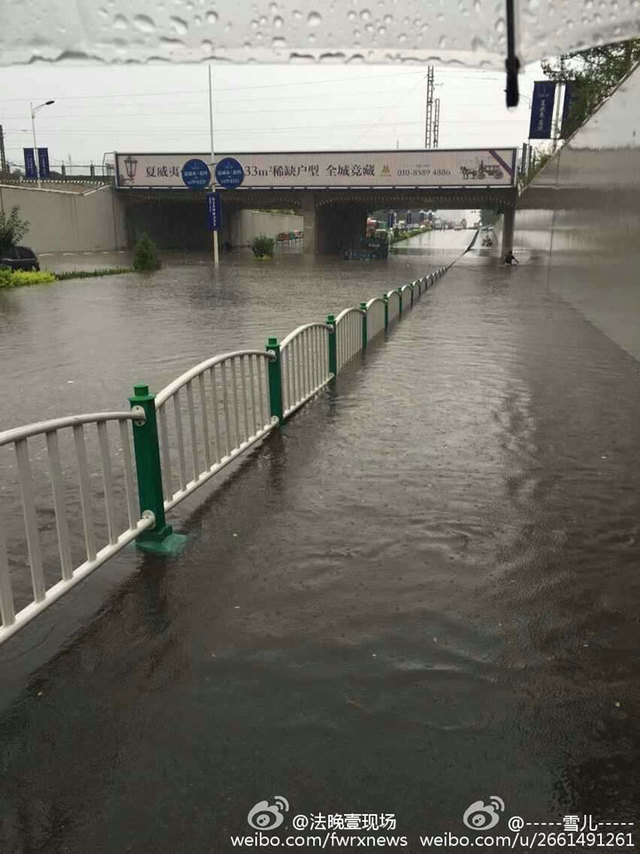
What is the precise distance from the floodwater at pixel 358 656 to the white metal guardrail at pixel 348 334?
2.81 m

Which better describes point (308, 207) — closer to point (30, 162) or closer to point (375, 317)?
point (30, 162)

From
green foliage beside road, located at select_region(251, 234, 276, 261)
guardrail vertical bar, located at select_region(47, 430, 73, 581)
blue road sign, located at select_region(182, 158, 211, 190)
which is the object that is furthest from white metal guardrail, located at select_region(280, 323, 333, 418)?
green foliage beside road, located at select_region(251, 234, 276, 261)

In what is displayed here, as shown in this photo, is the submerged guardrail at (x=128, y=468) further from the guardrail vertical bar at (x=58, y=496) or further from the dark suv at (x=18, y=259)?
the dark suv at (x=18, y=259)

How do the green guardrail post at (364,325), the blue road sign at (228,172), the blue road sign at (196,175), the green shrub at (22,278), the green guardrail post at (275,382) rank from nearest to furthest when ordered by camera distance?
1. the green guardrail post at (275,382)
2. the green guardrail post at (364,325)
3. the green shrub at (22,278)
4. the blue road sign at (196,175)
5. the blue road sign at (228,172)

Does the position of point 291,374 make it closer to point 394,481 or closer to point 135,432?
point 394,481

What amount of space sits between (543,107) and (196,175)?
17.0 metres

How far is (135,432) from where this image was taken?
3822 mm

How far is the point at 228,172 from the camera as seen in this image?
108ft

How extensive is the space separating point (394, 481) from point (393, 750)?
2765mm

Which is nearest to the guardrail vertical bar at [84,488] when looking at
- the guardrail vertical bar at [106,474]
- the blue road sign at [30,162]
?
the guardrail vertical bar at [106,474]

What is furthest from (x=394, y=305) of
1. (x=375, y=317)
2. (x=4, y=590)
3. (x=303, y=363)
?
(x=4, y=590)

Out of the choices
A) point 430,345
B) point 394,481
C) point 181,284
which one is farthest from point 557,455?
point 181,284

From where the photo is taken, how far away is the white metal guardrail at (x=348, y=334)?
29.5ft

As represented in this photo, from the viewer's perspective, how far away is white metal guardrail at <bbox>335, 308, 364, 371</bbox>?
29.5 ft
